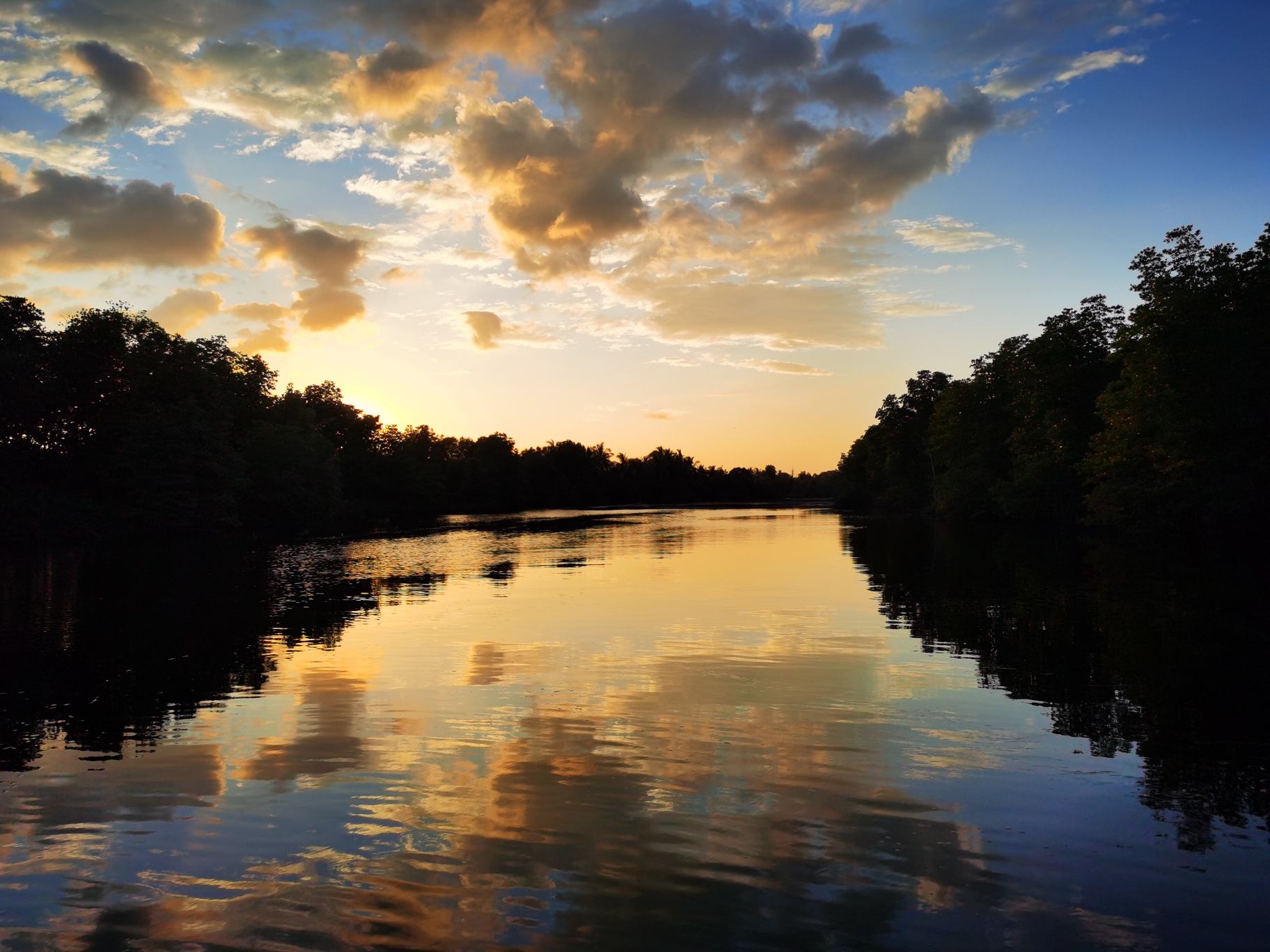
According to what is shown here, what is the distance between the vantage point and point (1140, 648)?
57.2ft

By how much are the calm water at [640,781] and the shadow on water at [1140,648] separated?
98 mm

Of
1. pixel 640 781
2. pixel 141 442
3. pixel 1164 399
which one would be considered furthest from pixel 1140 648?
pixel 141 442

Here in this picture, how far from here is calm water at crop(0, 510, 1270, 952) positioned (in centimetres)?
625

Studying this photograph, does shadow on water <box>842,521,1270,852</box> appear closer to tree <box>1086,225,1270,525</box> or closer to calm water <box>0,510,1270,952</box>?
calm water <box>0,510,1270,952</box>

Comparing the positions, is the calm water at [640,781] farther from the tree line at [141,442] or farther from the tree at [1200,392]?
the tree line at [141,442]

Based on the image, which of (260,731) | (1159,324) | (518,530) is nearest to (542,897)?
(260,731)

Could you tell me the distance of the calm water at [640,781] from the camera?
625cm

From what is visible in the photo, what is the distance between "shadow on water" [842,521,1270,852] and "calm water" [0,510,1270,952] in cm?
10

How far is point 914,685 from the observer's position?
14375 millimetres

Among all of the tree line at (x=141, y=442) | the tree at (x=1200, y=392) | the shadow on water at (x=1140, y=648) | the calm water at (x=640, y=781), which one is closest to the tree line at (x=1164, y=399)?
the tree at (x=1200, y=392)

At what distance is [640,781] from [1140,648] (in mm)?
13680

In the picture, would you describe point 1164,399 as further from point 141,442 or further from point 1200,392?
point 141,442

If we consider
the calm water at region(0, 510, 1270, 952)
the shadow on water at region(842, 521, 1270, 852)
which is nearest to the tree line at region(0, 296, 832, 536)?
the calm water at region(0, 510, 1270, 952)

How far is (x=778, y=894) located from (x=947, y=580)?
93.0ft
